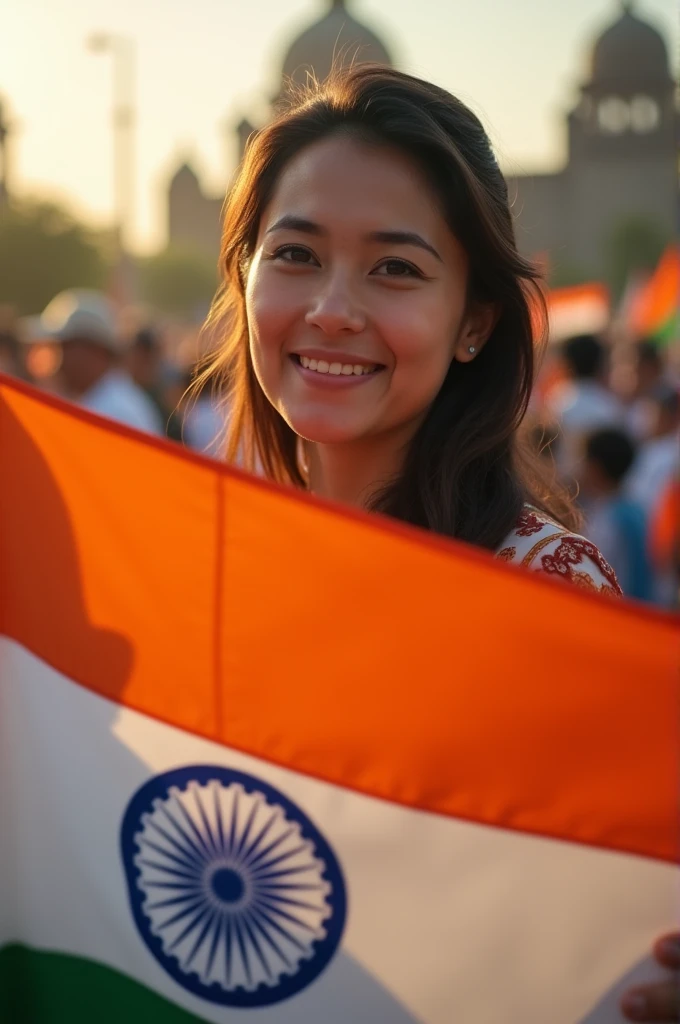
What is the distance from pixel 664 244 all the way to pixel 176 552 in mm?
66280

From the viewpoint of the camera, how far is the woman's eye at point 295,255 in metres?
1.75

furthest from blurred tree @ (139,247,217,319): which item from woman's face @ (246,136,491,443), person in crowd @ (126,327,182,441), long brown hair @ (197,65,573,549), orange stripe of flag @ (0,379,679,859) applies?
orange stripe of flag @ (0,379,679,859)

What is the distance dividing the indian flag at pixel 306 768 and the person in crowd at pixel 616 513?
333 cm

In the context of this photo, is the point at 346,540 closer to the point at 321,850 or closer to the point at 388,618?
the point at 388,618

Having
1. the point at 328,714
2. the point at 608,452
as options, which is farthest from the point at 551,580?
the point at 608,452

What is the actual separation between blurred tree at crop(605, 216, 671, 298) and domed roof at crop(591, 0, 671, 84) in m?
9.84

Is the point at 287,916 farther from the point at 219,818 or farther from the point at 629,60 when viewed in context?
the point at 629,60

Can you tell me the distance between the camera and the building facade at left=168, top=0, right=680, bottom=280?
6912cm

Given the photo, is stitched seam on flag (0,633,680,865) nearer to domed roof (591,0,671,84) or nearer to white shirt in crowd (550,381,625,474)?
white shirt in crowd (550,381,625,474)

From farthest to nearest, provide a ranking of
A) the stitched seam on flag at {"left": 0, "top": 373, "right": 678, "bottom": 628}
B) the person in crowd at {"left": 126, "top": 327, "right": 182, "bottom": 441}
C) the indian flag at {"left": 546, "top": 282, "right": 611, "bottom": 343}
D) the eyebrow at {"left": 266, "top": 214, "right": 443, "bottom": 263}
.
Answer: the indian flag at {"left": 546, "top": 282, "right": 611, "bottom": 343}, the person in crowd at {"left": 126, "top": 327, "right": 182, "bottom": 441}, the eyebrow at {"left": 266, "top": 214, "right": 443, "bottom": 263}, the stitched seam on flag at {"left": 0, "top": 373, "right": 678, "bottom": 628}

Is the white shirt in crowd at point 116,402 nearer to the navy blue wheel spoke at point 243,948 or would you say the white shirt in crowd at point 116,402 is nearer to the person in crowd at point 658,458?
the person in crowd at point 658,458

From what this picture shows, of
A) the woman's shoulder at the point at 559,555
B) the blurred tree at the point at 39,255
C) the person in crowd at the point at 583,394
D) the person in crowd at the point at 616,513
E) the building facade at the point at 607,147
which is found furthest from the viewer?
the building facade at the point at 607,147

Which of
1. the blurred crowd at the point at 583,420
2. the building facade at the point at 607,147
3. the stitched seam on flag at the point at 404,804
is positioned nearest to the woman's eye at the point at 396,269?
the stitched seam on flag at the point at 404,804

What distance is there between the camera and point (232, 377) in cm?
232
